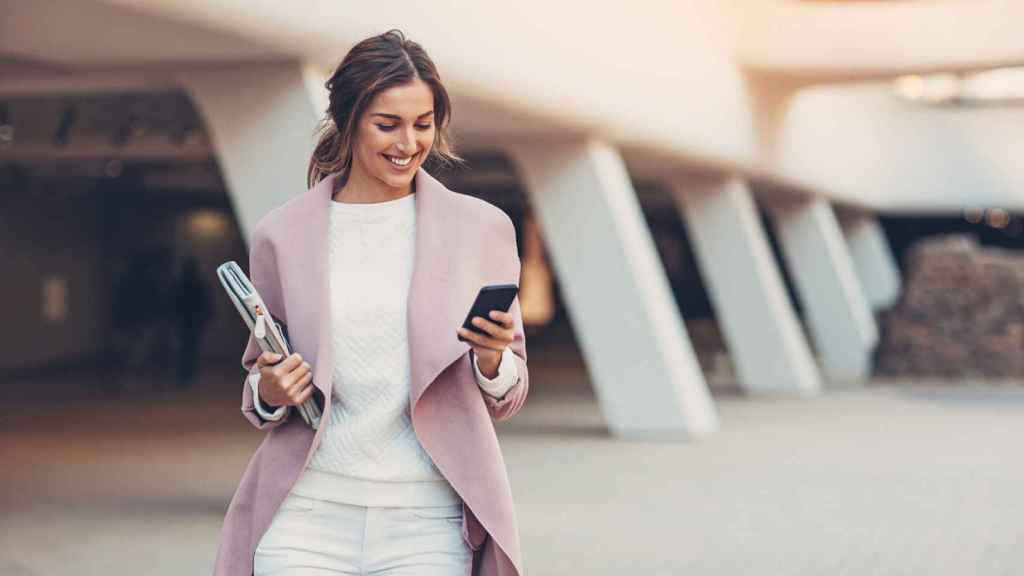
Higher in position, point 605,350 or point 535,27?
point 535,27

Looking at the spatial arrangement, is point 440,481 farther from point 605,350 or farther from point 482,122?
point 605,350

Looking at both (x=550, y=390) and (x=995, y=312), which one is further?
(x=995, y=312)

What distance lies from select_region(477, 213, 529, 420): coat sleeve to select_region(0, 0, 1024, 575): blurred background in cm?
552

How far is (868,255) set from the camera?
3691 centimetres

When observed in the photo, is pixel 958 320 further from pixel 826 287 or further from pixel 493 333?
pixel 493 333

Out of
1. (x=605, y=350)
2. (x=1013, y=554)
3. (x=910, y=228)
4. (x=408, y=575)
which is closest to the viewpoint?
(x=408, y=575)

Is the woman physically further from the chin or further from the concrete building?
the concrete building

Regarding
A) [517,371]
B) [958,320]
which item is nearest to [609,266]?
[958,320]

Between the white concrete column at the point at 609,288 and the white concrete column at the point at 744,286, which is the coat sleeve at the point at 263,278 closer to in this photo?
the white concrete column at the point at 609,288

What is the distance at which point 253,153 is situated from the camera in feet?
34.3

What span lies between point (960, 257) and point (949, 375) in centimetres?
217

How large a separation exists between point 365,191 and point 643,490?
30.6 feet

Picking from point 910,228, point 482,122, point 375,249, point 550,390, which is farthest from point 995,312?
point 375,249

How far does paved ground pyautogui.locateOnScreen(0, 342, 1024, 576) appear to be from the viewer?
9188 mm
